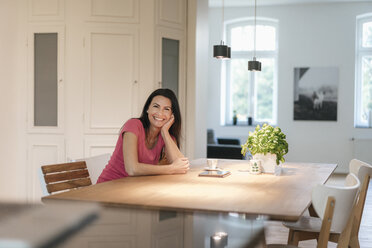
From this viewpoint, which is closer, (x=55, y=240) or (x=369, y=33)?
(x=55, y=240)

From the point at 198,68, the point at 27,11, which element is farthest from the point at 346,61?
the point at 27,11

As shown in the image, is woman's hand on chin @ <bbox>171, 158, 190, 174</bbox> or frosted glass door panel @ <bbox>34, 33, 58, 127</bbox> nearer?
woman's hand on chin @ <bbox>171, 158, 190, 174</bbox>

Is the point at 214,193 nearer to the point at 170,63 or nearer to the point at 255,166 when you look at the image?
the point at 255,166

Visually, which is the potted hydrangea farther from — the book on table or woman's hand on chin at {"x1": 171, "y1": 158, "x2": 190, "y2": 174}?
woman's hand on chin at {"x1": 171, "y1": 158, "x2": 190, "y2": 174}

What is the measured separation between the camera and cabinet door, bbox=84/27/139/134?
17.1 ft

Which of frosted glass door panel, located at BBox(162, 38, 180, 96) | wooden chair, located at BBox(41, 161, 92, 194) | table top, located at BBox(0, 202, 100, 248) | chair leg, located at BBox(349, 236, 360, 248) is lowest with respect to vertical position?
chair leg, located at BBox(349, 236, 360, 248)

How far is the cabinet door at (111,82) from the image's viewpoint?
520 cm

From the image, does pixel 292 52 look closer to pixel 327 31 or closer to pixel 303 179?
pixel 327 31

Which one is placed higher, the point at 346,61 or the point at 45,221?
the point at 346,61

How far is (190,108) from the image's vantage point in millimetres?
5582

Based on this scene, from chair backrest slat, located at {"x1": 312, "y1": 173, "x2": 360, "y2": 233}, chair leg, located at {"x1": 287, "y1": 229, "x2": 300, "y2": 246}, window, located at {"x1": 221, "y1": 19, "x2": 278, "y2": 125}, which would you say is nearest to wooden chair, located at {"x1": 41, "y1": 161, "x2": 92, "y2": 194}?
chair leg, located at {"x1": 287, "y1": 229, "x2": 300, "y2": 246}

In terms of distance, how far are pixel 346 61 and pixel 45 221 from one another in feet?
30.5

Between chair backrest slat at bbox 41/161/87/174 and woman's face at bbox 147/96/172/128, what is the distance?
0.50m

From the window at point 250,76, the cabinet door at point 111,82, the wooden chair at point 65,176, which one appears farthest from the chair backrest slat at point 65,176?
the window at point 250,76
